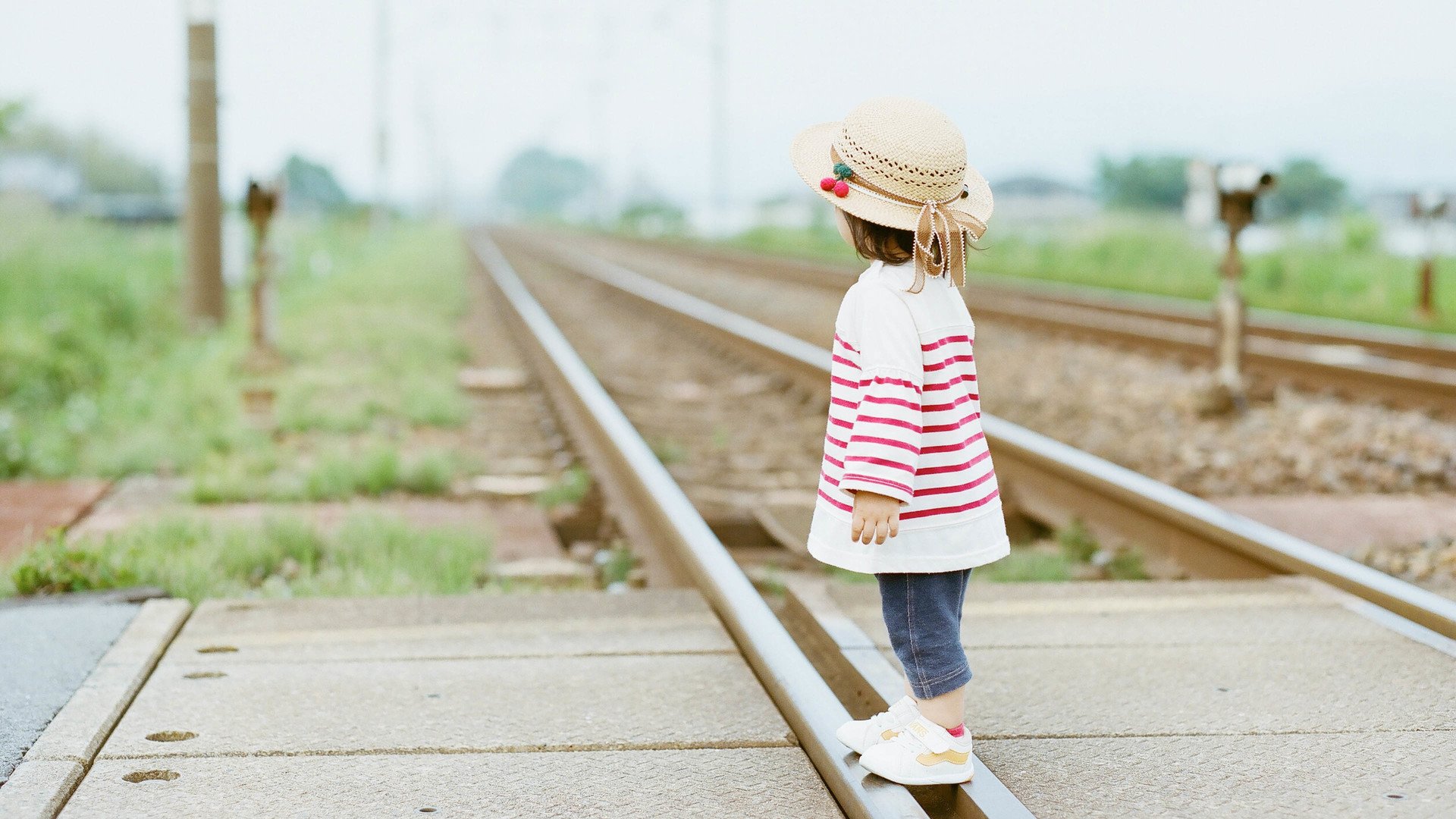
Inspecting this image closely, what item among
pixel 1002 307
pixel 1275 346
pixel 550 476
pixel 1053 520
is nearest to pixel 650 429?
pixel 550 476

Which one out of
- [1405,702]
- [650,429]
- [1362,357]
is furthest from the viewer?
[1362,357]

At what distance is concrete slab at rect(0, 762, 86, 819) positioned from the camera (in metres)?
2.43

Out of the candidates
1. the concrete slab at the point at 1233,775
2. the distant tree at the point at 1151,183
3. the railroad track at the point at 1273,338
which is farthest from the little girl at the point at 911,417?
the distant tree at the point at 1151,183

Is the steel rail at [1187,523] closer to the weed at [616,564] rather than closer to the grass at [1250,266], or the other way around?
the weed at [616,564]

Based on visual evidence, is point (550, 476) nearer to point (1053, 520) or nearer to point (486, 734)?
point (1053, 520)

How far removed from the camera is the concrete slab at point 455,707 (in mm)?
2879

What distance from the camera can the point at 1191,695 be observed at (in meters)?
3.18

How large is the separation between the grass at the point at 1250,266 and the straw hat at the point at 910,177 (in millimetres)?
11824

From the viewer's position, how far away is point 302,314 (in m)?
14.5

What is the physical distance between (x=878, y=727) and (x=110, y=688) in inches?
62.4

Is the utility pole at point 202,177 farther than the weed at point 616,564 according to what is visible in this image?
Yes

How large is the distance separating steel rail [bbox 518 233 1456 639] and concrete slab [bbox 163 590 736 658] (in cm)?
159

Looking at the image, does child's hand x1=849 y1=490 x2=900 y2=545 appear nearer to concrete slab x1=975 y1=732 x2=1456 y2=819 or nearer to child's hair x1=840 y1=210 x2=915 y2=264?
child's hair x1=840 y1=210 x2=915 y2=264

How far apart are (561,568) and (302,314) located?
10.4m
